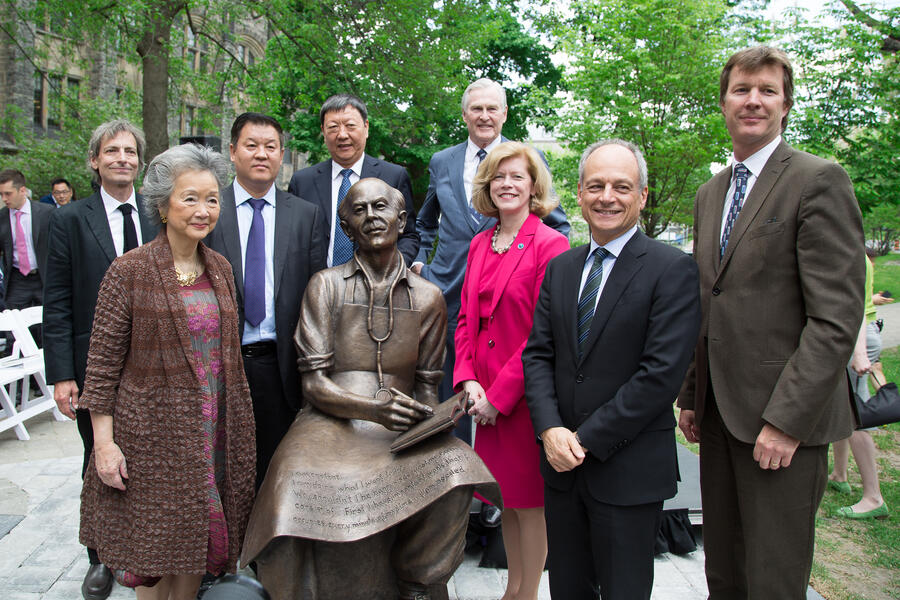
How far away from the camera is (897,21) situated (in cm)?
983

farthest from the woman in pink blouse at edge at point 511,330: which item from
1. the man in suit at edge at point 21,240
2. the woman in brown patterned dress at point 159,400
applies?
the man in suit at edge at point 21,240

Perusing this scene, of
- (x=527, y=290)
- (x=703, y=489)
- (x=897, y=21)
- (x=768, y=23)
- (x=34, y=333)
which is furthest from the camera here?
(x=768, y=23)

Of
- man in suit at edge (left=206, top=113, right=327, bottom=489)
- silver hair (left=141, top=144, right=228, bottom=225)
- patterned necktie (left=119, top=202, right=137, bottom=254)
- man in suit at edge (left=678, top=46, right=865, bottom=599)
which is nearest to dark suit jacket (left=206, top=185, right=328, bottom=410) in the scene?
man in suit at edge (left=206, top=113, right=327, bottom=489)

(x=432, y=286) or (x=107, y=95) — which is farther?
(x=107, y=95)

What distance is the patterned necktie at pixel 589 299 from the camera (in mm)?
2691

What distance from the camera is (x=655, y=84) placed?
13664 millimetres

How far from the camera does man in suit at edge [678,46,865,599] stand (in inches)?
97.4

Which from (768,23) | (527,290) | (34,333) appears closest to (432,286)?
(527,290)

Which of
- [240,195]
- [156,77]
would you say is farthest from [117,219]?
[156,77]

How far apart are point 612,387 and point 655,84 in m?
12.5

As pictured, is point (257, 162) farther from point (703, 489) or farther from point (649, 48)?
point (649, 48)

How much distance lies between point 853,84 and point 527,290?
32.7 ft

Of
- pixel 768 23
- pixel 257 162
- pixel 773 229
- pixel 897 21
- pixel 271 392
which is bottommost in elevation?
pixel 271 392

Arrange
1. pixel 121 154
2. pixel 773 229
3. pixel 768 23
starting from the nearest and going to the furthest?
pixel 773 229
pixel 121 154
pixel 768 23
